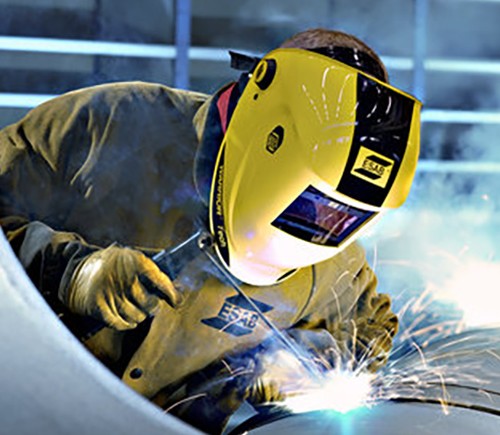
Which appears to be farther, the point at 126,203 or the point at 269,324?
the point at 269,324

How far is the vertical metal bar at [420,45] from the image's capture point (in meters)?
1.28

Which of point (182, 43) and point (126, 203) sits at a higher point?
point (182, 43)

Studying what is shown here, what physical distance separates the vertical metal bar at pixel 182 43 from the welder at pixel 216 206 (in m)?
0.11

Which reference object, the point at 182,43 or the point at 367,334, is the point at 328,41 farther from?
the point at 367,334

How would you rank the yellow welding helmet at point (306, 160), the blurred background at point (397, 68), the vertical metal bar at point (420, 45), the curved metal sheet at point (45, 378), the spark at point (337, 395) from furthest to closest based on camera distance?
the vertical metal bar at point (420, 45)
the blurred background at point (397, 68)
the spark at point (337, 395)
the yellow welding helmet at point (306, 160)
the curved metal sheet at point (45, 378)

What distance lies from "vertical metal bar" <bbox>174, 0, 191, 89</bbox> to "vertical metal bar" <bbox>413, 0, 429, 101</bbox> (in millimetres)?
368

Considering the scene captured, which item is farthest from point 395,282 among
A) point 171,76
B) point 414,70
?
point 171,76

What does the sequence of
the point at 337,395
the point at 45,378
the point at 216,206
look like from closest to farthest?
the point at 45,378, the point at 216,206, the point at 337,395

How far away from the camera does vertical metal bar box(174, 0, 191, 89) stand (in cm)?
112

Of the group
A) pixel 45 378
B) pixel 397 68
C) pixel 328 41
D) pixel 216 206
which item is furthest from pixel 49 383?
pixel 397 68

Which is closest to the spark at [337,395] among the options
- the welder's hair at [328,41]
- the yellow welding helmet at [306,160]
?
the yellow welding helmet at [306,160]

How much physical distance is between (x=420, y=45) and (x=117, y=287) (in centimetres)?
74

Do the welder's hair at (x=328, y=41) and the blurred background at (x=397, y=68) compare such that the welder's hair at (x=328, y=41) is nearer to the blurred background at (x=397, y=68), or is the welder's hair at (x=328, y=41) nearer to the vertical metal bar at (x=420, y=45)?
the blurred background at (x=397, y=68)

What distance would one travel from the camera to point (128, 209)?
3.23ft
